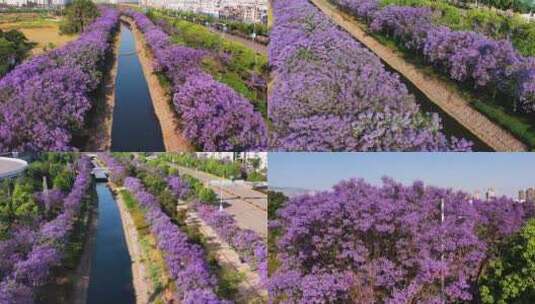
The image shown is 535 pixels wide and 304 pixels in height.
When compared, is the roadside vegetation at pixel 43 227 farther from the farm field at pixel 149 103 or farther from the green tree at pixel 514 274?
the green tree at pixel 514 274

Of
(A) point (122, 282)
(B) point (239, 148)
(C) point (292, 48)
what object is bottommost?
(A) point (122, 282)

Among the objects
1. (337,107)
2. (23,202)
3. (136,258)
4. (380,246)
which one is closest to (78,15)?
(23,202)

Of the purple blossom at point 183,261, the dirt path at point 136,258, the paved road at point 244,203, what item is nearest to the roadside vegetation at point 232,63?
the paved road at point 244,203

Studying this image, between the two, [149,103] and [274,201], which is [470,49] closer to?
[274,201]

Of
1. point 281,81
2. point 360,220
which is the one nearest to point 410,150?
point 360,220

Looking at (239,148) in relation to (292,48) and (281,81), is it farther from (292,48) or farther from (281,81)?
(292,48)
